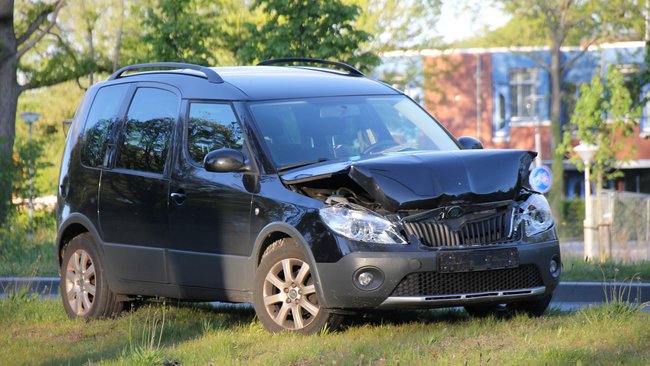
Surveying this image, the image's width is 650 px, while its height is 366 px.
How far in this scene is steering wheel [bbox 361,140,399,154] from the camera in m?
8.88

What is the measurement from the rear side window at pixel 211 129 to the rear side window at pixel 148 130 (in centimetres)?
23

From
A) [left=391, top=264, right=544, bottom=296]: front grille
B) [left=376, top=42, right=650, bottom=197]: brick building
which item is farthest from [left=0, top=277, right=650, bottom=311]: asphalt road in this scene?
[left=376, top=42, right=650, bottom=197]: brick building

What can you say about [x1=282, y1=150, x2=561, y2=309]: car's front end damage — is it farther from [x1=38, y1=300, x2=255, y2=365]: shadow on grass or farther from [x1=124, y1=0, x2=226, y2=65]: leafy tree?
[x1=124, y1=0, x2=226, y2=65]: leafy tree

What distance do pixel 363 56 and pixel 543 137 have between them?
3642cm

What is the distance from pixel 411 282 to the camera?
792 centimetres

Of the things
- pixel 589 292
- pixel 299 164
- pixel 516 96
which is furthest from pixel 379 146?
pixel 516 96

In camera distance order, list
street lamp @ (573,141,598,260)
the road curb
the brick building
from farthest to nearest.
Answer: the brick building < street lamp @ (573,141,598,260) < the road curb

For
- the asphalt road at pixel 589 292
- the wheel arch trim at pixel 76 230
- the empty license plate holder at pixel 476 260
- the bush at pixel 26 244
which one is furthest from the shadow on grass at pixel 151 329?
the bush at pixel 26 244

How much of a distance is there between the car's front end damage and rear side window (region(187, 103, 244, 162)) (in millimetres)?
836

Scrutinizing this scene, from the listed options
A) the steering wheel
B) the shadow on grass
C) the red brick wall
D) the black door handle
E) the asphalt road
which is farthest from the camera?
the red brick wall

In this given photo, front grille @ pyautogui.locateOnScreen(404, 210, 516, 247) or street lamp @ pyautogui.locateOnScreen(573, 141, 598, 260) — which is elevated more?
front grille @ pyautogui.locateOnScreen(404, 210, 516, 247)

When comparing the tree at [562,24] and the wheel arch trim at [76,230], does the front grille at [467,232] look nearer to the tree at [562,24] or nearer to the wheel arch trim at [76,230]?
the wheel arch trim at [76,230]

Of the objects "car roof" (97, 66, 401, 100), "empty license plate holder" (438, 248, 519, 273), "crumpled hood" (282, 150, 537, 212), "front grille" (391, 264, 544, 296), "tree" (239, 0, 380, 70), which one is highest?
"tree" (239, 0, 380, 70)

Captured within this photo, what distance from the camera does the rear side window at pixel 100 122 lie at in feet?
33.8
